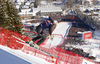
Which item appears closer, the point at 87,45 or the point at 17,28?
the point at 17,28

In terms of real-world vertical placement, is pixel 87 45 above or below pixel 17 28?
below

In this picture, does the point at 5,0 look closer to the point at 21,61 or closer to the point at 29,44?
the point at 29,44

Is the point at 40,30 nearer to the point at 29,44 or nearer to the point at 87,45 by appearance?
the point at 29,44

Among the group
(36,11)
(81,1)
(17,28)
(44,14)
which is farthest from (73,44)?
(81,1)

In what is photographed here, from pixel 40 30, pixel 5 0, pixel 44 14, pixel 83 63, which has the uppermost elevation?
pixel 5 0

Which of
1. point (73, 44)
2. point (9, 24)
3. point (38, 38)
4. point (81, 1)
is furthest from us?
point (81, 1)

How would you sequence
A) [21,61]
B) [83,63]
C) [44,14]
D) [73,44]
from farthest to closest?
[44,14]
[73,44]
[83,63]
[21,61]
